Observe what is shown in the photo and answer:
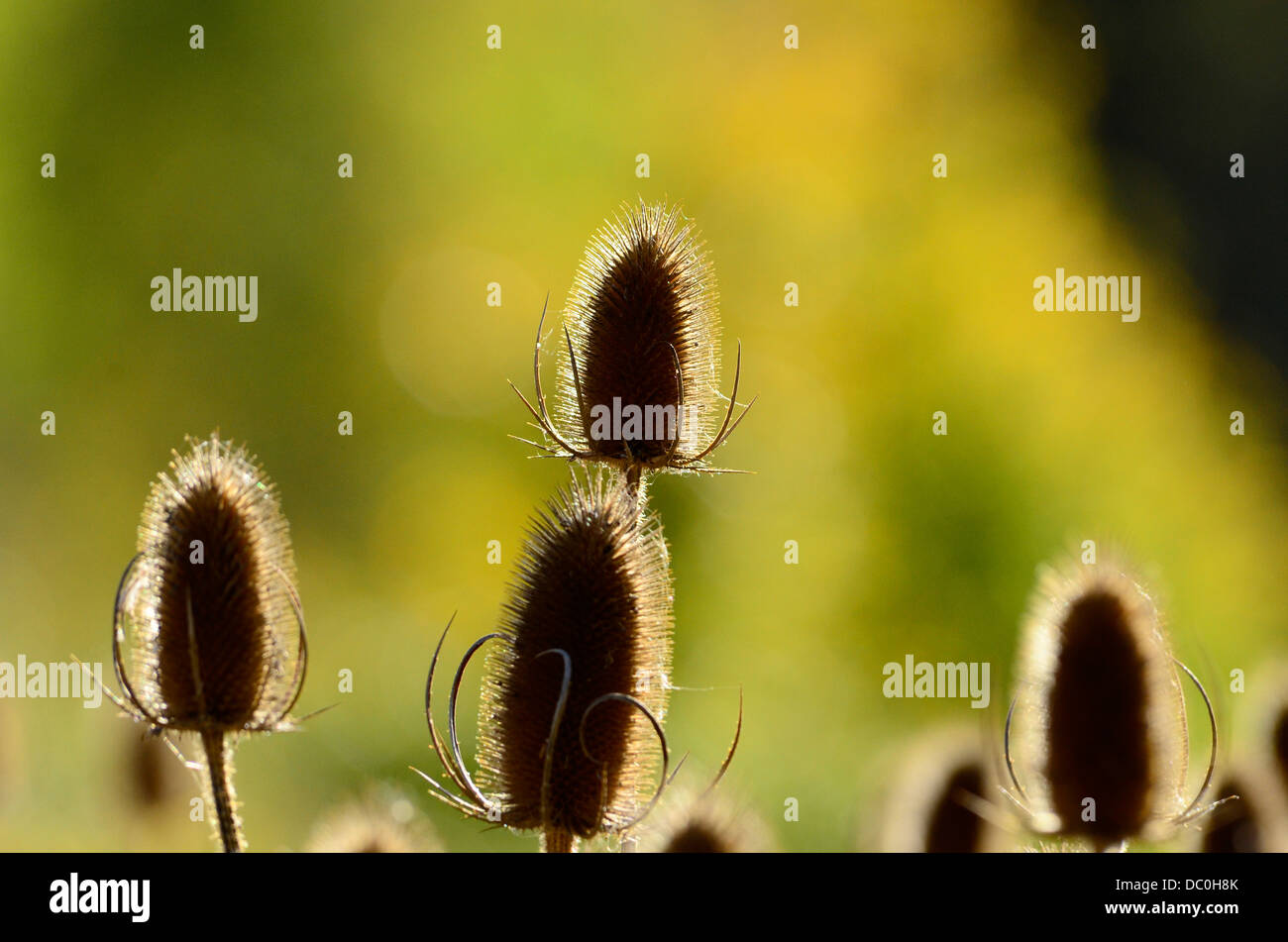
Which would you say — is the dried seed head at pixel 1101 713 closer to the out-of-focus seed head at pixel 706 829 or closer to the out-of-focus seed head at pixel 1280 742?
the out-of-focus seed head at pixel 706 829

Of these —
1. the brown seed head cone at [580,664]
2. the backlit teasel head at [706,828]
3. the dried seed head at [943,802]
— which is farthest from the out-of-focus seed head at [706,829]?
the dried seed head at [943,802]

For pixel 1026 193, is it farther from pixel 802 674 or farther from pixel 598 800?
pixel 598 800

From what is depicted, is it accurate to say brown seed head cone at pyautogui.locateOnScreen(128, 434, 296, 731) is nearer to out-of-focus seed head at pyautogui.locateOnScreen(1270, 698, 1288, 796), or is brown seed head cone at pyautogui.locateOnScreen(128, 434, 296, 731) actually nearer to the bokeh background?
out-of-focus seed head at pyautogui.locateOnScreen(1270, 698, 1288, 796)

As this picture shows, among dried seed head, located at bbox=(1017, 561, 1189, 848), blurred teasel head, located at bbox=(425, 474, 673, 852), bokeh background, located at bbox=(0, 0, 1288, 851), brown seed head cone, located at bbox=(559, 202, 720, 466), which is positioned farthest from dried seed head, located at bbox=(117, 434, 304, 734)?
Answer: bokeh background, located at bbox=(0, 0, 1288, 851)

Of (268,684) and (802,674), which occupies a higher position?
(268,684)

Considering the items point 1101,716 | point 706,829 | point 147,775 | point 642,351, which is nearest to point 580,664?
point 706,829

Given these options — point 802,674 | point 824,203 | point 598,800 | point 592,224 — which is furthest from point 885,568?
point 598,800
